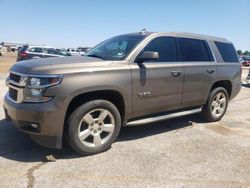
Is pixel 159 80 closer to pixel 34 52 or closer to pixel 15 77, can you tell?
pixel 15 77

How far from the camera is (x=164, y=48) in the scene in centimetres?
542

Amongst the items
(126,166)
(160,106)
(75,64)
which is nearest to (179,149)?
(160,106)

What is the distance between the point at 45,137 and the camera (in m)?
4.11

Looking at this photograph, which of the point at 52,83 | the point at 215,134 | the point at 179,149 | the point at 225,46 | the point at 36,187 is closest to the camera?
the point at 36,187

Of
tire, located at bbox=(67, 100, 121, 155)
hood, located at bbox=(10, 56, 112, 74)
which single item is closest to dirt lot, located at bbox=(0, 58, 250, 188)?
tire, located at bbox=(67, 100, 121, 155)

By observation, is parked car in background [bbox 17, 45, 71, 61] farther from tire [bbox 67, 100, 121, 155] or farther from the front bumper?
the front bumper

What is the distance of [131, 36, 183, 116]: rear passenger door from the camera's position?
15.9 feet

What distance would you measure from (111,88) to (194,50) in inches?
94.0

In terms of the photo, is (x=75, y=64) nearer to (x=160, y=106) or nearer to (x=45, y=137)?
(x=45, y=137)

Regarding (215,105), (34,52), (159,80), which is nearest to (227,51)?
(215,105)

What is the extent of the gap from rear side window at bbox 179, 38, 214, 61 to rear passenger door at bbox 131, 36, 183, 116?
0.26 m

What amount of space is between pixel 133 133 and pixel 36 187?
253cm

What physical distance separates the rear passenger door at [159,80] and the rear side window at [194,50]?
256mm

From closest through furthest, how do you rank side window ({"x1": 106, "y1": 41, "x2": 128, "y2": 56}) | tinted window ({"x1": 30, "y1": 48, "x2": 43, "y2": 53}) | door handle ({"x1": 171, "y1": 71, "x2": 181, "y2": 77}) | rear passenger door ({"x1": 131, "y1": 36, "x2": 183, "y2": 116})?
rear passenger door ({"x1": 131, "y1": 36, "x2": 183, "y2": 116})
side window ({"x1": 106, "y1": 41, "x2": 128, "y2": 56})
door handle ({"x1": 171, "y1": 71, "x2": 181, "y2": 77})
tinted window ({"x1": 30, "y1": 48, "x2": 43, "y2": 53})
